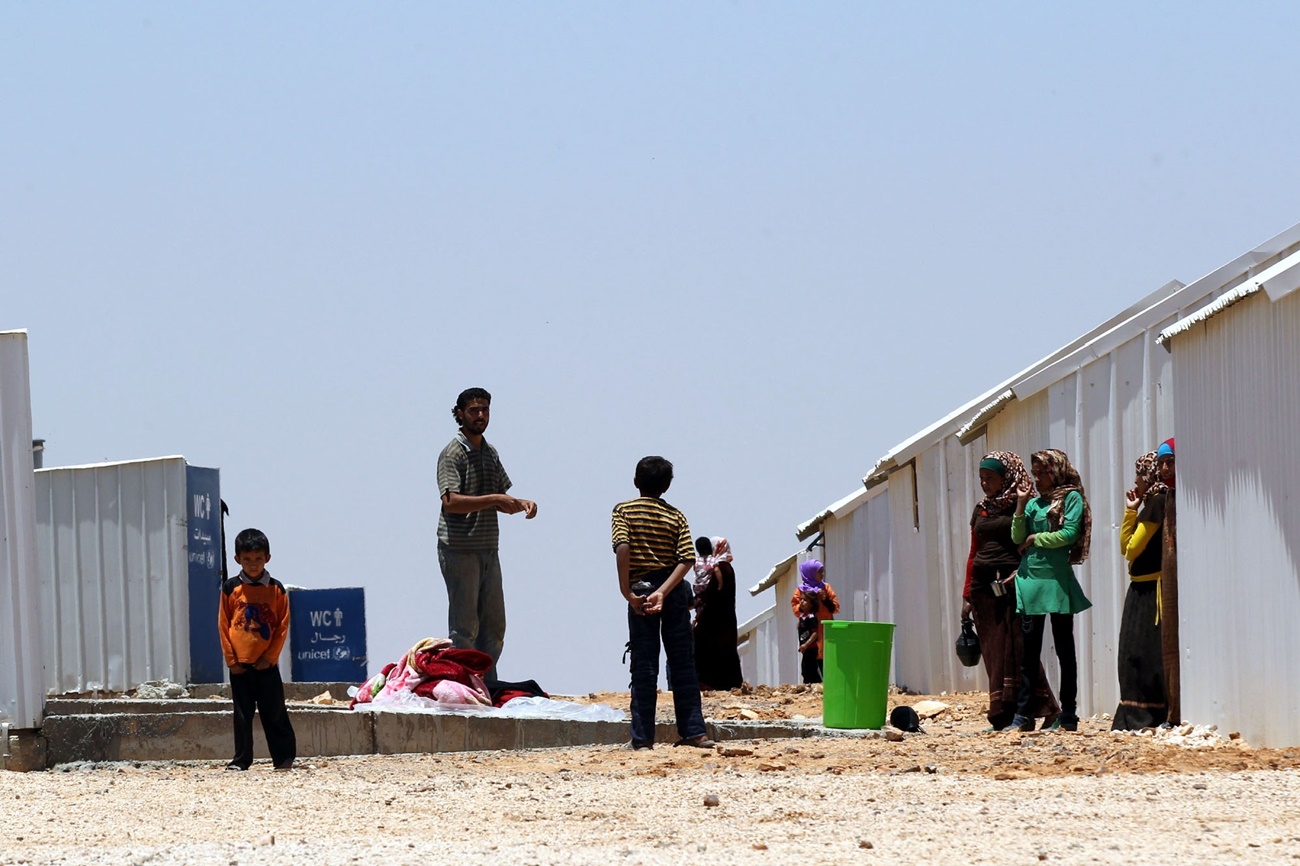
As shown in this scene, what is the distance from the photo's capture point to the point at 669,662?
962cm

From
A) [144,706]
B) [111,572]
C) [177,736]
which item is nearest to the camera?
[177,736]

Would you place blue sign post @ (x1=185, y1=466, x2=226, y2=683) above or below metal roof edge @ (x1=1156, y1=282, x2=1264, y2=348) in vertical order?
below

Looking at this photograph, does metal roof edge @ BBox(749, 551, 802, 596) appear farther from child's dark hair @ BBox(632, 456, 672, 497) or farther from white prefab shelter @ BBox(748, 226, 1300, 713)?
child's dark hair @ BBox(632, 456, 672, 497)

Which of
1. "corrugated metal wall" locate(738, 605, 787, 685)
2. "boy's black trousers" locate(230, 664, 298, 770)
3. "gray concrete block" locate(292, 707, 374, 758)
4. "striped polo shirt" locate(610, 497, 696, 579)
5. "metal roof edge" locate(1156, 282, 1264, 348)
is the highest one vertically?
"metal roof edge" locate(1156, 282, 1264, 348)

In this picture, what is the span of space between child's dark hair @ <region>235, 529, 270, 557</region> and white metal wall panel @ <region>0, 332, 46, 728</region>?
4.41 feet

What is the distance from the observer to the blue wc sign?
16.8 meters

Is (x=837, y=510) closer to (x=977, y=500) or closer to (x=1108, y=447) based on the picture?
(x=977, y=500)

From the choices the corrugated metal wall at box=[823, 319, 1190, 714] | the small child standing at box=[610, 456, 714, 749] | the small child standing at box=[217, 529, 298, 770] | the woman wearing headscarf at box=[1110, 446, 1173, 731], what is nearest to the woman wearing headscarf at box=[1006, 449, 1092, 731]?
the woman wearing headscarf at box=[1110, 446, 1173, 731]

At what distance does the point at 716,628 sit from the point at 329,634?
11.5 feet

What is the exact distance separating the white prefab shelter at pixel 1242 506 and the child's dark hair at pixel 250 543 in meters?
4.59

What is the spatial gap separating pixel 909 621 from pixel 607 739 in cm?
742

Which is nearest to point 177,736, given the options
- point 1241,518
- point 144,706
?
point 144,706

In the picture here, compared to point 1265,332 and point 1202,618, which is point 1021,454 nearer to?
point 1202,618

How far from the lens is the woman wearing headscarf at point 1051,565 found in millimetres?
10281
